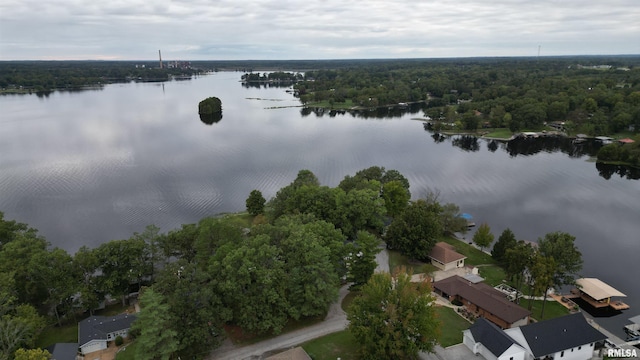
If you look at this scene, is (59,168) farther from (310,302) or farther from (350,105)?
(350,105)

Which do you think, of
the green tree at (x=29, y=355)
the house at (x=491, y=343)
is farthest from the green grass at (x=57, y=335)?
the house at (x=491, y=343)

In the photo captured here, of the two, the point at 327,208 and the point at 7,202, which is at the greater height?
the point at 327,208

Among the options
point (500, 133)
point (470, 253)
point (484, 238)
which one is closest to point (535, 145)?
point (500, 133)

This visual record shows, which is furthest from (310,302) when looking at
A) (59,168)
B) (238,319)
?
(59,168)

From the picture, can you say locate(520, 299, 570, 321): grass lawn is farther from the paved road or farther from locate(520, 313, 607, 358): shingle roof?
the paved road

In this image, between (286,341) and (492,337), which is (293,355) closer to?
(286,341)

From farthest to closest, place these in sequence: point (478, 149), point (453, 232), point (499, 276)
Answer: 1. point (478, 149)
2. point (453, 232)
3. point (499, 276)

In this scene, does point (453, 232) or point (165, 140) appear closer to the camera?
point (453, 232)
